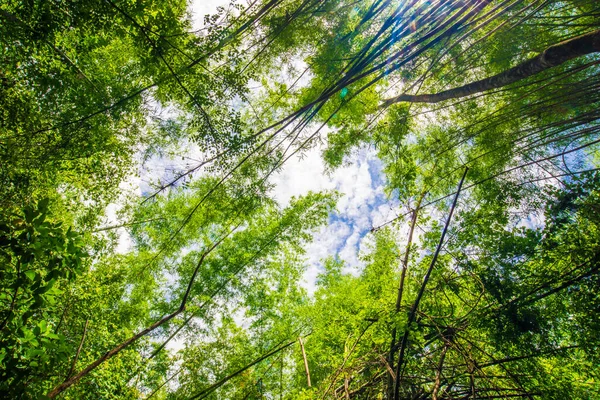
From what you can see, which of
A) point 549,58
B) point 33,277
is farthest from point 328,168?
point 33,277

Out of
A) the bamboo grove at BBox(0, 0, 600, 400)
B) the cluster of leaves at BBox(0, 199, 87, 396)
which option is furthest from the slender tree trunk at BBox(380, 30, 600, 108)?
the cluster of leaves at BBox(0, 199, 87, 396)

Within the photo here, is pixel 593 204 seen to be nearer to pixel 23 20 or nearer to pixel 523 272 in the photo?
pixel 523 272

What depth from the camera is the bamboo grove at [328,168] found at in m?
1.96

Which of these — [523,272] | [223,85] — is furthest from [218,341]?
[523,272]

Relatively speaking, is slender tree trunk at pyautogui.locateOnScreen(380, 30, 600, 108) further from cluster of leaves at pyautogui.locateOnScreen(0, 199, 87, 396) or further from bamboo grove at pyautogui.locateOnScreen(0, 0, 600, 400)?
cluster of leaves at pyautogui.locateOnScreen(0, 199, 87, 396)

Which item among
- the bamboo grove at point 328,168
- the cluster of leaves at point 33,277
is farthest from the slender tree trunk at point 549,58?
the cluster of leaves at point 33,277

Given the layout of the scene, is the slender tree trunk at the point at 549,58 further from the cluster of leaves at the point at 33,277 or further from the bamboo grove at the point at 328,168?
the cluster of leaves at the point at 33,277

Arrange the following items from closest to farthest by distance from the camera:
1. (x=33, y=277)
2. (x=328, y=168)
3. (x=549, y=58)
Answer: (x=33, y=277) < (x=549, y=58) < (x=328, y=168)

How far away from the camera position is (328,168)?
4.75 m

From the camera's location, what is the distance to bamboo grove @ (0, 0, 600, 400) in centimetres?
196

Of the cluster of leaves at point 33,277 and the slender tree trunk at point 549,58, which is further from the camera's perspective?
the slender tree trunk at point 549,58

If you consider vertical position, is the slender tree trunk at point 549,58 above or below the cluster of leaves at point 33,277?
above

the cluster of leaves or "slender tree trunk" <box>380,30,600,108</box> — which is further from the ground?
"slender tree trunk" <box>380,30,600,108</box>

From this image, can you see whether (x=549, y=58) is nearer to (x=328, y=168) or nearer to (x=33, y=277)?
(x=328, y=168)
